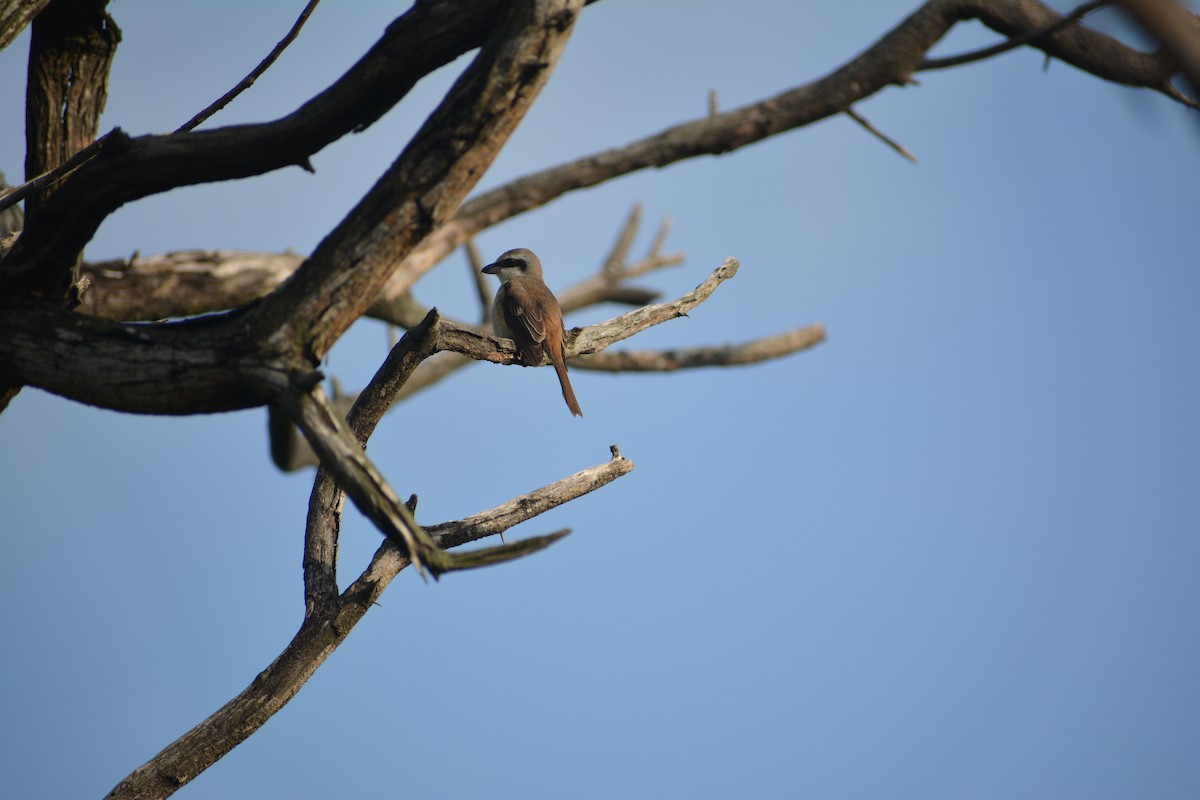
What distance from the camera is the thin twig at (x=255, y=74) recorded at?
4.13 m

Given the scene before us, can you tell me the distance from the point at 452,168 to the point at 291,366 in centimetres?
86

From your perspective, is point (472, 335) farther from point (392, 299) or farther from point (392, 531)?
point (392, 299)

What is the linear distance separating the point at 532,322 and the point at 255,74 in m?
2.73

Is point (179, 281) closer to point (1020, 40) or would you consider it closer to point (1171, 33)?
point (1020, 40)

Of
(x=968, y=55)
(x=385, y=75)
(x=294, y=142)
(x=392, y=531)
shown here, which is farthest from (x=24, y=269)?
(x=968, y=55)

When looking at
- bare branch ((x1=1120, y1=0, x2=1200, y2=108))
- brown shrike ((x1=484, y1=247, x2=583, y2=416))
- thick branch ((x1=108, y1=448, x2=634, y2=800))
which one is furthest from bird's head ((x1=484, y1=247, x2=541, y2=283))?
bare branch ((x1=1120, y1=0, x2=1200, y2=108))


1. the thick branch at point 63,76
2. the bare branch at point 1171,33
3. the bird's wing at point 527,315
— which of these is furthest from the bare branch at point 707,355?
the bare branch at point 1171,33

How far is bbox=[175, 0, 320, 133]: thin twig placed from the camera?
4.13 meters

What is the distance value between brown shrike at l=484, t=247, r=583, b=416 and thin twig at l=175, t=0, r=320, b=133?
209 cm

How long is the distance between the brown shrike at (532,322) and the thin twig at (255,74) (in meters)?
2.09

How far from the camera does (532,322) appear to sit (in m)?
6.55

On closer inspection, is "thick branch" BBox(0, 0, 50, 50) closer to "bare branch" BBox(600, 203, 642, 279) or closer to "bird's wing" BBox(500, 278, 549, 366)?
"bird's wing" BBox(500, 278, 549, 366)

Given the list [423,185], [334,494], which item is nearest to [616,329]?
[334,494]

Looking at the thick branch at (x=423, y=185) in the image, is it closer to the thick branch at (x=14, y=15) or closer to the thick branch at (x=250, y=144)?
the thick branch at (x=250, y=144)
